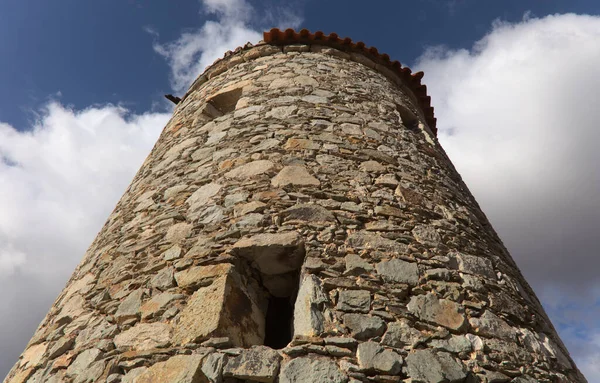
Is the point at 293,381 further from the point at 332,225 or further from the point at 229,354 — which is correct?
the point at 332,225

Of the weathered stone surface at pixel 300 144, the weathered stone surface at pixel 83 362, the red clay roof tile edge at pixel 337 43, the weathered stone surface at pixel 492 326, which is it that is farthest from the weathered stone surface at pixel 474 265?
the red clay roof tile edge at pixel 337 43

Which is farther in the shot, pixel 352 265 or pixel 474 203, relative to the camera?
pixel 474 203

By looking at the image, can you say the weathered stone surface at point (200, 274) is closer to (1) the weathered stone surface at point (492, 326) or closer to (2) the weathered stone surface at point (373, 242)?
(2) the weathered stone surface at point (373, 242)

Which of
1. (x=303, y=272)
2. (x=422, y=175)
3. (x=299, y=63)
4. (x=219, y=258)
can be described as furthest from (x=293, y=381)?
(x=299, y=63)

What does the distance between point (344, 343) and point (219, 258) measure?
75 centimetres

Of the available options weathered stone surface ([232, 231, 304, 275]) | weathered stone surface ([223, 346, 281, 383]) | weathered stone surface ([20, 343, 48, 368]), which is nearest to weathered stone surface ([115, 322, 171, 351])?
weathered stone surface ([223, 346, 281, 383])

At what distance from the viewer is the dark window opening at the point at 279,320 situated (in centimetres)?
217

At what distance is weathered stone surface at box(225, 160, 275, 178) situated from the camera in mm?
2471

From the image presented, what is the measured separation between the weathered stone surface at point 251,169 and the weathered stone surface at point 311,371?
1.20 metres

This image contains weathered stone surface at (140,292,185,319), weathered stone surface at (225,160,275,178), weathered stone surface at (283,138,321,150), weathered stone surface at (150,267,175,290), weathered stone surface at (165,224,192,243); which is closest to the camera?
weathered stone surface at (140,292,185,319)

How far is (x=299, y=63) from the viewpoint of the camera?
378 cm

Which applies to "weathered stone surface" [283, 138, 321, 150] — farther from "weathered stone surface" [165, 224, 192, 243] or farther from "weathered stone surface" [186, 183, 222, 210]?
"weathered stone surface" [165, 224, 192, 243]

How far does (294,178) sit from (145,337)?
1.12 metres

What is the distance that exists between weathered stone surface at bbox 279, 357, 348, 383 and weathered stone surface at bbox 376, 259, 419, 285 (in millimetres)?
535
